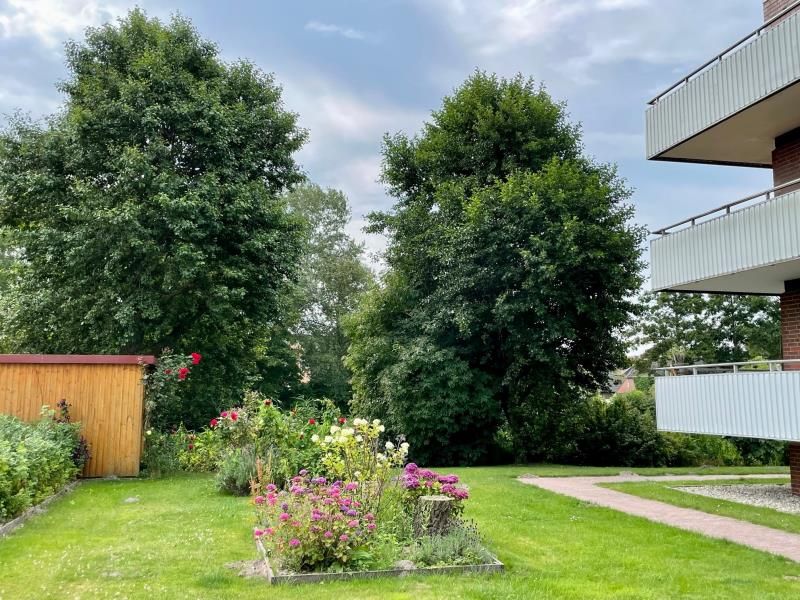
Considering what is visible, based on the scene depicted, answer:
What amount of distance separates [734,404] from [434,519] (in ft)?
20.6

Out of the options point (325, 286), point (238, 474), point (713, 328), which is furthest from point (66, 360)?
point (713, 328)

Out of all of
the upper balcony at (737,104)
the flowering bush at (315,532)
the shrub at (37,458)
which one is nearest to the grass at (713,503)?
the flowering bush at (315,532)

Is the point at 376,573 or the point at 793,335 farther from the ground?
the point at 793,335

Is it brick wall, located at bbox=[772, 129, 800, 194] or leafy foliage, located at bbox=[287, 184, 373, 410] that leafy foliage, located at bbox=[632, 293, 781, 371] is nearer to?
leafy foliage, located at bbox=[287, 184, 373, 410]

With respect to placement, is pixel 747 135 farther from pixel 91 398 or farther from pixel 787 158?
pixel 91 398

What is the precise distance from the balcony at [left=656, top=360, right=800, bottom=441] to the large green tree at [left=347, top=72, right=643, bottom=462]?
18.5 feet

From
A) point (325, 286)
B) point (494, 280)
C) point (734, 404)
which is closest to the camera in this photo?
point (734, 404)

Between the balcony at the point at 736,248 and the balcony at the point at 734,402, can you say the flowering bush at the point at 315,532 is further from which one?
the balcony at the point at 736,248

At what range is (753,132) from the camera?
1121cm

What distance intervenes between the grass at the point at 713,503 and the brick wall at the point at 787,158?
5304 millimetres

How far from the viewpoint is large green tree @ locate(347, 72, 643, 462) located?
17.5 meters

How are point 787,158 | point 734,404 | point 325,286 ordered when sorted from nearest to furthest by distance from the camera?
point 734,404 < point 787,158 < point 325,286

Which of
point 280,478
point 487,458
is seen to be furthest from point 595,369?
point 280,478

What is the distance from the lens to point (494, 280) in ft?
59.5
